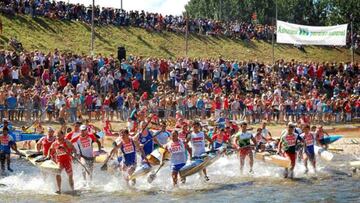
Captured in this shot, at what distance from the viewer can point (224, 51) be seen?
186 feet

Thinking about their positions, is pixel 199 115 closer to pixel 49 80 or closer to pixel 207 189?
pixel 49 80

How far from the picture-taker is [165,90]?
1542 inches

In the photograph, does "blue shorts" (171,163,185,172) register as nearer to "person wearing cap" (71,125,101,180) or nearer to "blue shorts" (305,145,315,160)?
"person wearing cap" (71,125,101,180)

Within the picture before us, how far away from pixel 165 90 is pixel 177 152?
1856 centimetres

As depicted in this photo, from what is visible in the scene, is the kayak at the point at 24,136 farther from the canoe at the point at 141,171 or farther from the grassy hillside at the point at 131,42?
the grassy hillside at the point at 131,42

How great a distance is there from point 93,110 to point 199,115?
567 centimetres

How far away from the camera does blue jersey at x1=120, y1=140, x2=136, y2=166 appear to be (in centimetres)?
2067

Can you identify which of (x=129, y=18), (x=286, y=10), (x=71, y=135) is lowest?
(x=71, y=135)

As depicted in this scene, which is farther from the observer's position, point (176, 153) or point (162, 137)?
point (162, 137)

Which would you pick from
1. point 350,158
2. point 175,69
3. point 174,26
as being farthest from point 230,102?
point 174,26

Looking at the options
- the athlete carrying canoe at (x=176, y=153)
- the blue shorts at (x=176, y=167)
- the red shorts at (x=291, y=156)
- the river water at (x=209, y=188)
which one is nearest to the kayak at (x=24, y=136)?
the river water at (x=209, y=188)

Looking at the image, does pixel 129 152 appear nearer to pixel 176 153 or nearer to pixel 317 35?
pixel 176 153

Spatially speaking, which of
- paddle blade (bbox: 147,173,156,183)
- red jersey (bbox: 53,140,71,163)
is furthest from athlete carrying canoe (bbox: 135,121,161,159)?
red jersey (bbox: 53,140,71,163)

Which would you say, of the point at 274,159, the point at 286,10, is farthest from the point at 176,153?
the point at 286,10
